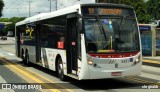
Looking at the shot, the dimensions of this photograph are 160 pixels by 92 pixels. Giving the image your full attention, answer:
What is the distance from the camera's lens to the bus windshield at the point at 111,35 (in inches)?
466

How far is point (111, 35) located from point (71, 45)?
1771 mm

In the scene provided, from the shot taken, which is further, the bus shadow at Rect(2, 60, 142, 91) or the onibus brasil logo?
the onibus brasil logo

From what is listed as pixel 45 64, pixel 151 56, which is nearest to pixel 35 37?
pixel 45 64

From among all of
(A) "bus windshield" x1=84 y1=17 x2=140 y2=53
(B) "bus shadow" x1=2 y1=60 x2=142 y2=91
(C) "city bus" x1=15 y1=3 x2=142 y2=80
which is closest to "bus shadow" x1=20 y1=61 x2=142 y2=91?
(B) "bus shadow" x1=2 y1=60 x2=142 y2=91

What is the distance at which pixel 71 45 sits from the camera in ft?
43.3

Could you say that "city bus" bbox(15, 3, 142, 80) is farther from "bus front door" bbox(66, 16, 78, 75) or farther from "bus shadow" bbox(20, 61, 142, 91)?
"bus shadow" bbox(20, 61, 142, 91)

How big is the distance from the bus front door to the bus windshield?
2.92 ft

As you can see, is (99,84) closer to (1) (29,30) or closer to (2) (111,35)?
(2) (111,35)

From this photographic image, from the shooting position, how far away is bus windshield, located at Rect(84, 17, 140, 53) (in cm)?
1183

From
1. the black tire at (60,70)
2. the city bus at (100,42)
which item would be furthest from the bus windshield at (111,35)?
the black tire at (60,70)

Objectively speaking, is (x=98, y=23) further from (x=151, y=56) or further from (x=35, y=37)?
(x=151, y=56)

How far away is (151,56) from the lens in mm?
28984

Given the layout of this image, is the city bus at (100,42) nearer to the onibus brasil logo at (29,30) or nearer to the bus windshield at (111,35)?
the bus windshield at (111,35)

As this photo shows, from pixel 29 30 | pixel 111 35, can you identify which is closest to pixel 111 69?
pixel 111 35
